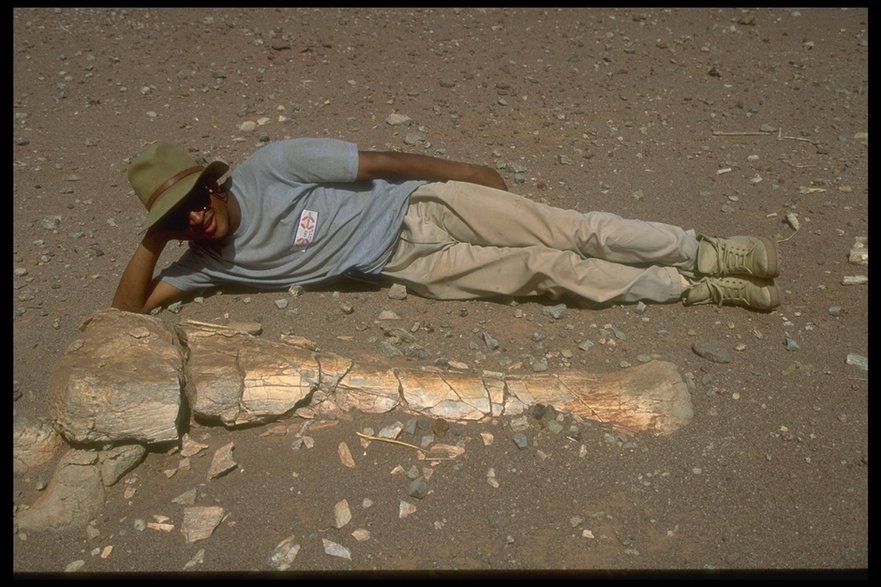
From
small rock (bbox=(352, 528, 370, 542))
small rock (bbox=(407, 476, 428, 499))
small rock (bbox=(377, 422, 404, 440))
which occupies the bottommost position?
small rock (bbox=(352, 528, 370, 542))

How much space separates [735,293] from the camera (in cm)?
334

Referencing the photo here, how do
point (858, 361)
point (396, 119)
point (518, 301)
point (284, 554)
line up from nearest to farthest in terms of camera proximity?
point (284, 554) < point (858, 361) < point (518, 301) < point (396, 119)

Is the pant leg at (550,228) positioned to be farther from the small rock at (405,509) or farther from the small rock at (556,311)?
the small rock at (405,509)

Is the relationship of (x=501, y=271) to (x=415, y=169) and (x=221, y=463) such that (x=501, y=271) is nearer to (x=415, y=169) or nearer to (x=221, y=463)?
(x=415, y=169)

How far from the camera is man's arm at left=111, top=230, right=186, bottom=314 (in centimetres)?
324

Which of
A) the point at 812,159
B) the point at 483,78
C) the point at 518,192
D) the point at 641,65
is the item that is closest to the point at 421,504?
the point at 518,192

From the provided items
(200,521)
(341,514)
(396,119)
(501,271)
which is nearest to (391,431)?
(341,514)

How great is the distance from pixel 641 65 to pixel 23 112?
4.95 metres

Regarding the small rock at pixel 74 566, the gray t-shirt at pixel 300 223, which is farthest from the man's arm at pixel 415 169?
the small rock at pixel 74 566

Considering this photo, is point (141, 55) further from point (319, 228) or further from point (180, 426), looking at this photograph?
point (180, 426)

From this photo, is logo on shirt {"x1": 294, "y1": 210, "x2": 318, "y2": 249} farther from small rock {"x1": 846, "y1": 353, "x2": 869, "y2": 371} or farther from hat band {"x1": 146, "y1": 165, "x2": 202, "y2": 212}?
small rock {"x1": 846, "y1": 353, "x2": 869, "y2": 371}

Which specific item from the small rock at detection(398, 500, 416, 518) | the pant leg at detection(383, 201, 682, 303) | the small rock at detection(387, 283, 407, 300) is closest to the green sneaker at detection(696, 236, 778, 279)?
the pant leg at detection(383, 201, 682, 303)

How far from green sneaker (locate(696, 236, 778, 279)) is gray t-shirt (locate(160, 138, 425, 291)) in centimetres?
148

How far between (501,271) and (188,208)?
4.90 feet
